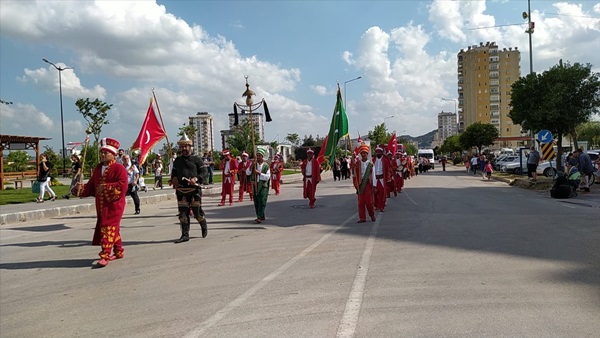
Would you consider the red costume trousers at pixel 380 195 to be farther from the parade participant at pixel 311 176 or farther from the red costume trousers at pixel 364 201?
the parade participant at pixel 311 176

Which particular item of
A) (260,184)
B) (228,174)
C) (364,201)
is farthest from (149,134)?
(364,201)

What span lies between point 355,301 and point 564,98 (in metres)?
26.2

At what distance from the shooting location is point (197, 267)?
690 centimetres

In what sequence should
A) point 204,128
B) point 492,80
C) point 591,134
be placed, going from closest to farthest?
point 591,134, point 492,80, point 204,128

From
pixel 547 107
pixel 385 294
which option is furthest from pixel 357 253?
pixel 547 107

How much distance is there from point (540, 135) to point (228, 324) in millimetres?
21981

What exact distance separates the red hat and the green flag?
24.4ft

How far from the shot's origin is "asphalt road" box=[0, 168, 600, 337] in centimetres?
439

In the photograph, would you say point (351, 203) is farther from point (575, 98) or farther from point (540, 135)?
point (575, 98)

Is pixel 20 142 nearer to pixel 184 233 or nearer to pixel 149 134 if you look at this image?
pixel 149 134

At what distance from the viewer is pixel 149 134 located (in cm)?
1405

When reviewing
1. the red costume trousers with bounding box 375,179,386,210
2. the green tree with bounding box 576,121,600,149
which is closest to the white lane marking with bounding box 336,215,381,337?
the red costume trousers with bounding box 375,179,386,210

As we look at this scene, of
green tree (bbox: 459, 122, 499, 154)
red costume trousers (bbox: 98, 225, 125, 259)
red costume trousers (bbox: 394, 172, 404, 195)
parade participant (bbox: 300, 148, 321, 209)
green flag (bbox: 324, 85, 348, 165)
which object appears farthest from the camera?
green tree (bbox: 459, 122, 499, 154)

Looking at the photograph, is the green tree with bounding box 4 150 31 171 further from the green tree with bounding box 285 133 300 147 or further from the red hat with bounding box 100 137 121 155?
the green tree with bounding box 285 133 300 147
